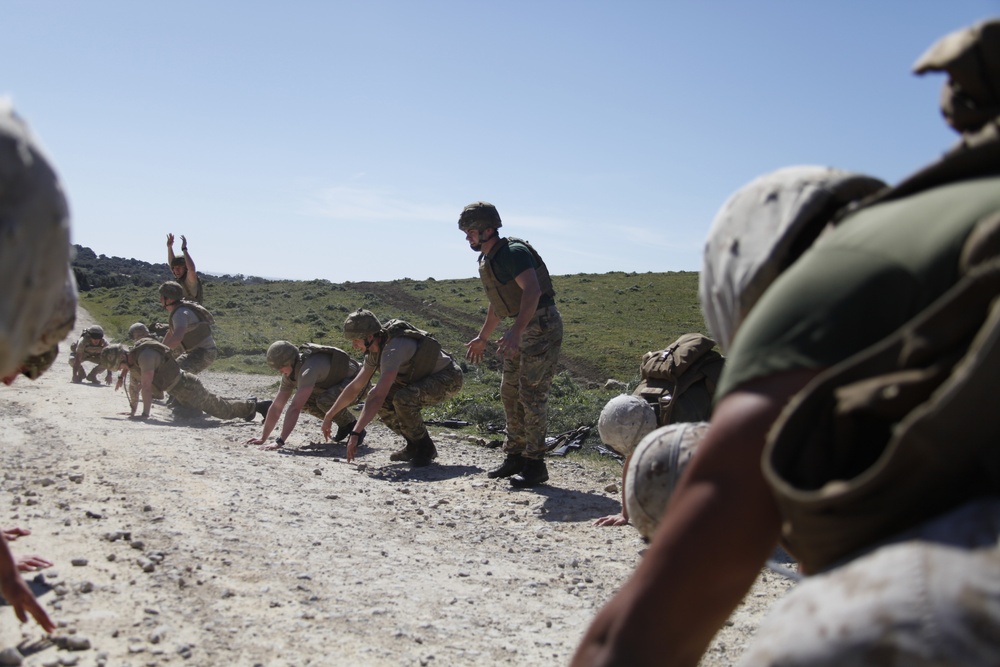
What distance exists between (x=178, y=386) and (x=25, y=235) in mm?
11559

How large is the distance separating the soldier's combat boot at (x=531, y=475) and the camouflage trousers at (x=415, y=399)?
62.4 inches

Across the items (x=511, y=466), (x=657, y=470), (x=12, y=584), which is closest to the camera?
(x=657, y=470)

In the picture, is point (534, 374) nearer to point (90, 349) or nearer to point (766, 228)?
point (766, 228)

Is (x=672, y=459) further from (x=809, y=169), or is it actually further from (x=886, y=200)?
(x=886, y=200)

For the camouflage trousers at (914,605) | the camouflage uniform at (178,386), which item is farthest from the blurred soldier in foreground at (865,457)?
the camouflage uniform at (178,386)

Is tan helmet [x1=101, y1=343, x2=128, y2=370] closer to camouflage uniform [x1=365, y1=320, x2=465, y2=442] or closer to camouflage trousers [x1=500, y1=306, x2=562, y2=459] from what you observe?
camouflage uniform [x1=365, y1=320, x2=465, y2=442]

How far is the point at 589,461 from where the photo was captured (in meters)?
10.1

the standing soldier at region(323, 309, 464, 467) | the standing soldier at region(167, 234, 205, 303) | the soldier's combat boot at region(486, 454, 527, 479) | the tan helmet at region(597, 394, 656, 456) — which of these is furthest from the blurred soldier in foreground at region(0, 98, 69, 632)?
the standing soldier at region(167, 234, 205, 303)

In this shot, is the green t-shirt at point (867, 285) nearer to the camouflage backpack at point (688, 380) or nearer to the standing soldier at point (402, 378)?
the camouflage backpack at point (688, 380)

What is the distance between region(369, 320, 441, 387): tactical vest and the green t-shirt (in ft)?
27.3

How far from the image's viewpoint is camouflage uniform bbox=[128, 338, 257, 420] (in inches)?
486

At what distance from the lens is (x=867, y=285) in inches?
59.9

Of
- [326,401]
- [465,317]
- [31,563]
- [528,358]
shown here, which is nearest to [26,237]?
[31,563]

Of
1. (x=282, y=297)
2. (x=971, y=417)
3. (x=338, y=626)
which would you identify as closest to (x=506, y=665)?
(x=338, y=626)
